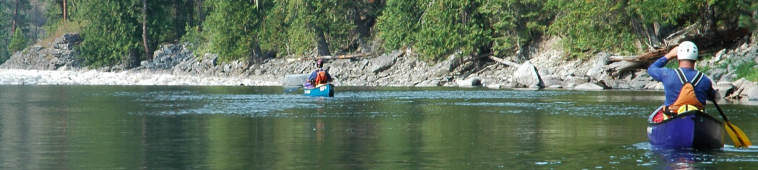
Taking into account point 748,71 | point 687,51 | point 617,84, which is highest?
point 687,51

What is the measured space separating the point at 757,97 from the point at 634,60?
1481cm

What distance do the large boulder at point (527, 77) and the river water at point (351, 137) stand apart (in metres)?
17.5

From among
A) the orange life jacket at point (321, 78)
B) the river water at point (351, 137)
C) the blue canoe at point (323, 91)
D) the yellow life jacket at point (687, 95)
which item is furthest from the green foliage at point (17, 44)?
the yellow life jacket at point (687, 95)

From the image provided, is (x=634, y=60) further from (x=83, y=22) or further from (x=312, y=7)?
(x=83, y=22)

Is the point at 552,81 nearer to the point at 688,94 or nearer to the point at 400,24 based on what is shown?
the point at 400,24

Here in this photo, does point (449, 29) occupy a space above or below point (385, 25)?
below

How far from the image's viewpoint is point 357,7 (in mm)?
67875

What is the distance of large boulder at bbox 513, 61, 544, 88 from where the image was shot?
48.9 metres

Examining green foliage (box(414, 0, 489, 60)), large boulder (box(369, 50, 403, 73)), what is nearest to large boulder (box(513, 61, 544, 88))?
green foliage (box(414, 0, 489, 60))

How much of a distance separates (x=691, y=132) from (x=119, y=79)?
60.6m

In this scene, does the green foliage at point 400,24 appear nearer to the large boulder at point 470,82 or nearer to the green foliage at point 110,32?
the large boulder at point 470,82

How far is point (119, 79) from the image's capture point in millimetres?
71375

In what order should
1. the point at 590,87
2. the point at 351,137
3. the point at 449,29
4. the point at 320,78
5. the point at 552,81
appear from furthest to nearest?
the point at 449,29
the point at 552,81
the point at 590,87
the point at 320,78
the point at 351,137

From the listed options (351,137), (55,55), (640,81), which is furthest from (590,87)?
(55,55)
